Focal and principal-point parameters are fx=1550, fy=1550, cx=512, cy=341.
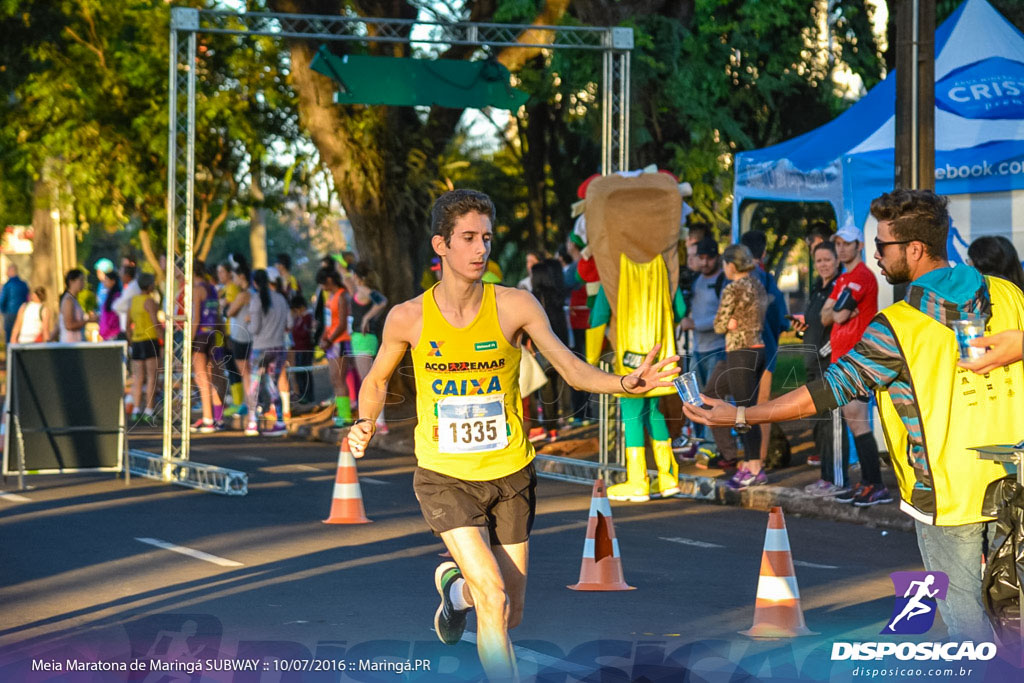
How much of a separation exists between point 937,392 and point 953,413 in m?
0.08

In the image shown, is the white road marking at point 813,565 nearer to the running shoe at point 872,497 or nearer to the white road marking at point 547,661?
the running shoe at point 872,497

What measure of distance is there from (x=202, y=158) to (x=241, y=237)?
63.8m

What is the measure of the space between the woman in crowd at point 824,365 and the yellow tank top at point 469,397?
20.5 feet

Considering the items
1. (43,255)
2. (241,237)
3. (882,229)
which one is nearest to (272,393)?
(882,229)

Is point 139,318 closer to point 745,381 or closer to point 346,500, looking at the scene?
point 346,500

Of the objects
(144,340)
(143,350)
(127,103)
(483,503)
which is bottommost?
(483,503)

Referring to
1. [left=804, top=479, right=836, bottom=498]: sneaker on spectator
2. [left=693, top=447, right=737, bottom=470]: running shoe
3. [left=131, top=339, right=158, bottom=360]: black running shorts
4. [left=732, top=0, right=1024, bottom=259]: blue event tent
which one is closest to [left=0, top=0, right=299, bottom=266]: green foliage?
[left=131, top=339, right=158, bottom=360]: black running shorts

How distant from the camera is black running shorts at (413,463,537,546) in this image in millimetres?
5660

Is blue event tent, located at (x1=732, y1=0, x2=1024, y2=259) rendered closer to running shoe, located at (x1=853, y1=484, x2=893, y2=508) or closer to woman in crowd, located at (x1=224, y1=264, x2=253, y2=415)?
running shoe, located at (x1=853, y1=484, x2=893, y2=508)

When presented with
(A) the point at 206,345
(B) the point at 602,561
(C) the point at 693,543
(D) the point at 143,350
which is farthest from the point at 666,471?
(D) the point at 143,350

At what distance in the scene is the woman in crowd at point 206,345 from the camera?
58.7ft

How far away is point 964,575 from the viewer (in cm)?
484

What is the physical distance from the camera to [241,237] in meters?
90.3

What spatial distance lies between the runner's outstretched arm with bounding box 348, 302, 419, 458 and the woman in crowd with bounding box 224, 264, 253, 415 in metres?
12.6
